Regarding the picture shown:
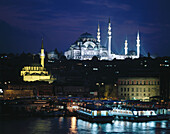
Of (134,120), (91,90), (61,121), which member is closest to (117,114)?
(134,120)

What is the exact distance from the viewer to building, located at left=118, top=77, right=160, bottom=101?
219 ft

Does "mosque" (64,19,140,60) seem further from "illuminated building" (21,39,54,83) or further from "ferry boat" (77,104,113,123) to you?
"ferry boat" (77,104,113,123)

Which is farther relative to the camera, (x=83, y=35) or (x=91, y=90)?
(x=83, y=35)

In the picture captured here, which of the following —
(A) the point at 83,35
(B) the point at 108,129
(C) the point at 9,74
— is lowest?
(B) the point at 108,129

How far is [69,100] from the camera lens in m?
56.7

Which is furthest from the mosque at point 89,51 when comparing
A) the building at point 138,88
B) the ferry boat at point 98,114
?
the ferry boat at point 98,114

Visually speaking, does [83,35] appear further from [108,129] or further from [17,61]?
[108,129]

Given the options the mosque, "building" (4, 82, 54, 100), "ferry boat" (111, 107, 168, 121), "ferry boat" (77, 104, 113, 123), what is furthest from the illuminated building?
"ferry boat" (77, 104, 113, 123)

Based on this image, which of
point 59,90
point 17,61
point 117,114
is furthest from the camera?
point 17,61

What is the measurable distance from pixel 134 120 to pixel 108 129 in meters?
6.31

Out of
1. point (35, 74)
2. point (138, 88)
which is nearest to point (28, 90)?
point (35, 74)

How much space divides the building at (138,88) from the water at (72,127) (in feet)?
63.7

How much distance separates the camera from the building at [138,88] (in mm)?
66812

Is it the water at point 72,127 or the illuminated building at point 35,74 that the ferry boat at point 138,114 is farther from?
the illuminated building at point 35,74
